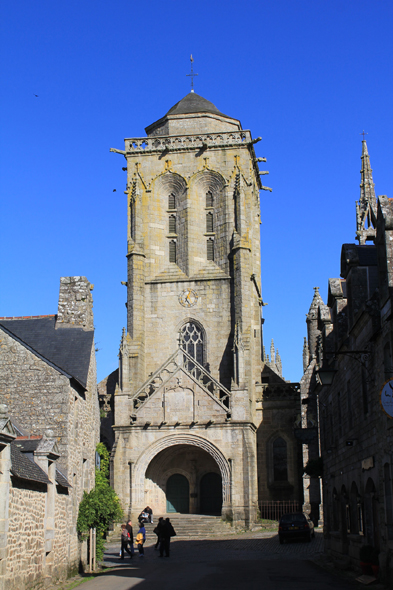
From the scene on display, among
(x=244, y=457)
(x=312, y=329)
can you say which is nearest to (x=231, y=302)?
(x=312, y=329)

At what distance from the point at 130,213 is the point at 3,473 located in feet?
88.5

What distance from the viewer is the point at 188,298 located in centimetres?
3684

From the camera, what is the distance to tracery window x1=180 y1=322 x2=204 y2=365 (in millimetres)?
36281

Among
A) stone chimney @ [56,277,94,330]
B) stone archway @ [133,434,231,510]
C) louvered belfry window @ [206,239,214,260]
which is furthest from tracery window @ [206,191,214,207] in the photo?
stone chimney @ [56,277,94,330]

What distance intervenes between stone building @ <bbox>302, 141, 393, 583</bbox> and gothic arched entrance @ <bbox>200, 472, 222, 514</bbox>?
395 inches

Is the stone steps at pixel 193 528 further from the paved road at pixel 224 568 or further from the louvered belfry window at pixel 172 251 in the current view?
the louvered belfry window at pixel 172 251

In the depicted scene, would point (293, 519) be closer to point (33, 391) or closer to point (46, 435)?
point (33, 391)

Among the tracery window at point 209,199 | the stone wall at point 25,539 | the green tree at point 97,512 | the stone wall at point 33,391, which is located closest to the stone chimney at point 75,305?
the stone wall at point 33,391

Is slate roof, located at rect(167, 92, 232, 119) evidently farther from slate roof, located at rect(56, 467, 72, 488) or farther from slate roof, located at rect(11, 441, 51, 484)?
slate roof, located at rect(11, 441, 51, 484)

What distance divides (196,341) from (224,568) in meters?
19.3

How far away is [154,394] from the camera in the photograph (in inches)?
1239

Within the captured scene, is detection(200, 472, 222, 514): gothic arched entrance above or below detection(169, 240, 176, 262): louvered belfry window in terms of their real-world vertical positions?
below

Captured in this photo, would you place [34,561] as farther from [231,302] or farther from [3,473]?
[231,302]

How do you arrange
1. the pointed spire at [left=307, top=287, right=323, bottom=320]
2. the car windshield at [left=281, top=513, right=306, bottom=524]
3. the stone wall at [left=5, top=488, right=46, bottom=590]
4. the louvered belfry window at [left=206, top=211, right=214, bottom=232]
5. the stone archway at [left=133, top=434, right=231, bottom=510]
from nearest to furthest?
1. the stone wall at [left=5, top=488, right=46, bottom=590]
2. the car windshield at [left=281, top=513, right=306, bottom=524]
3. the stone archway at [left=133, top=434, right=231, bottom=510]
4. the pointed spire at [left=307, top=287, right=323, bottom=320]
5. the louvered belfry window at [left=206, top=211, right=214, bottom=232]
